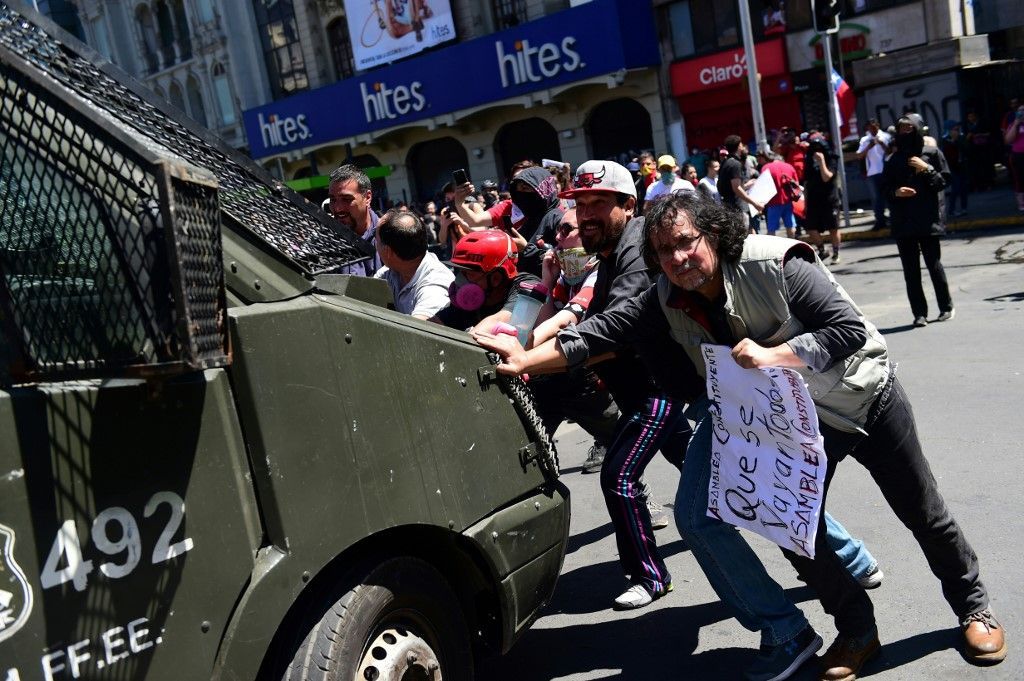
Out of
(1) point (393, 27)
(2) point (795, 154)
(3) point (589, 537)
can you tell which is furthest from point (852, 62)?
(3) point (589, 537)

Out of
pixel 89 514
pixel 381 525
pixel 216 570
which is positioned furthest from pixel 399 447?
pixel 89 514

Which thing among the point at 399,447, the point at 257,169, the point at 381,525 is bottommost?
the point at 381,525

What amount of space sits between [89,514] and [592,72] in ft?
86.6

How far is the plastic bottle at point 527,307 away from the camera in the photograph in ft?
14.0

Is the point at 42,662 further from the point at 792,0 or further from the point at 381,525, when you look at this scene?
the point at 792,0

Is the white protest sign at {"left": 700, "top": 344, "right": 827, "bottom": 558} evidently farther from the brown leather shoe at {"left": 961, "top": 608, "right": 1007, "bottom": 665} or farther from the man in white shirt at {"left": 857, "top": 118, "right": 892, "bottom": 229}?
the man in white shirt at {"left": 857, "top": 118, "right": 892, "bottom": 229}

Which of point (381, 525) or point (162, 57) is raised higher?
point (162, 57)

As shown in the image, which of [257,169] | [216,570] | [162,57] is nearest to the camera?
[216,570]

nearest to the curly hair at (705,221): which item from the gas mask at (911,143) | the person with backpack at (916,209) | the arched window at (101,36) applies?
the person with backpack at (916,209)

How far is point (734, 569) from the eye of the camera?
144 inches

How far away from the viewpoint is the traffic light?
16.1m

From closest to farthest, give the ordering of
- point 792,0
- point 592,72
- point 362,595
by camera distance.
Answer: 1. point 362,595
2. point 792,0
3. point 592,72

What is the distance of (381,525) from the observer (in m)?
2.91

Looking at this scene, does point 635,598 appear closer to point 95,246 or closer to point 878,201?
point 95,246
